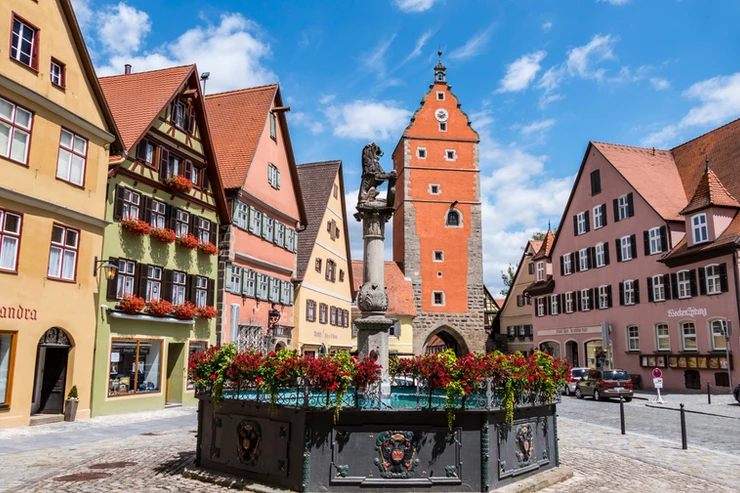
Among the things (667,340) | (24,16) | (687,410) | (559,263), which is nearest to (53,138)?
(24,16)

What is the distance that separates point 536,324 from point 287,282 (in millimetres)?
22670

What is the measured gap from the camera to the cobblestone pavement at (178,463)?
8.72m

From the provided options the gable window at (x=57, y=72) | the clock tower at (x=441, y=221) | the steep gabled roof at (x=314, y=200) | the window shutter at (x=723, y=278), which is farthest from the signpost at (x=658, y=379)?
the clock tower at (x=441, y=221)

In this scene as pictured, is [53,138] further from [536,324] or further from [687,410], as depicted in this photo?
[536,324]

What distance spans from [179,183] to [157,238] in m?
2.03

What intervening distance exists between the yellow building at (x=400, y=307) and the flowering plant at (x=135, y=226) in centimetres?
2692

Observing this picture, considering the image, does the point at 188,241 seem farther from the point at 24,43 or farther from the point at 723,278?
the point at 723,278

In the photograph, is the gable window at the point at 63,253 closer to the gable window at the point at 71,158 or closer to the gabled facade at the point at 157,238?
the gabled facade at the point at 157,238

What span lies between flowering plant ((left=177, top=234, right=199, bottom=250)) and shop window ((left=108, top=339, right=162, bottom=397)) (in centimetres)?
335

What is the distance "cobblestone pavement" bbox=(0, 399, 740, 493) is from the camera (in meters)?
8.72

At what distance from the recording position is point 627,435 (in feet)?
49.0

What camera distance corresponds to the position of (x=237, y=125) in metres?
27.1

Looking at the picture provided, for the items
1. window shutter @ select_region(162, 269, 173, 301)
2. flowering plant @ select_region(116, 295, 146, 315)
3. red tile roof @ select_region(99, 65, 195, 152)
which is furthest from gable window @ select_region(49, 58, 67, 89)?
window shutter @ select_region(162, 269, 173, 301)

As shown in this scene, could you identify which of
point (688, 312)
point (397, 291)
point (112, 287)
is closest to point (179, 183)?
point (112, 287)
